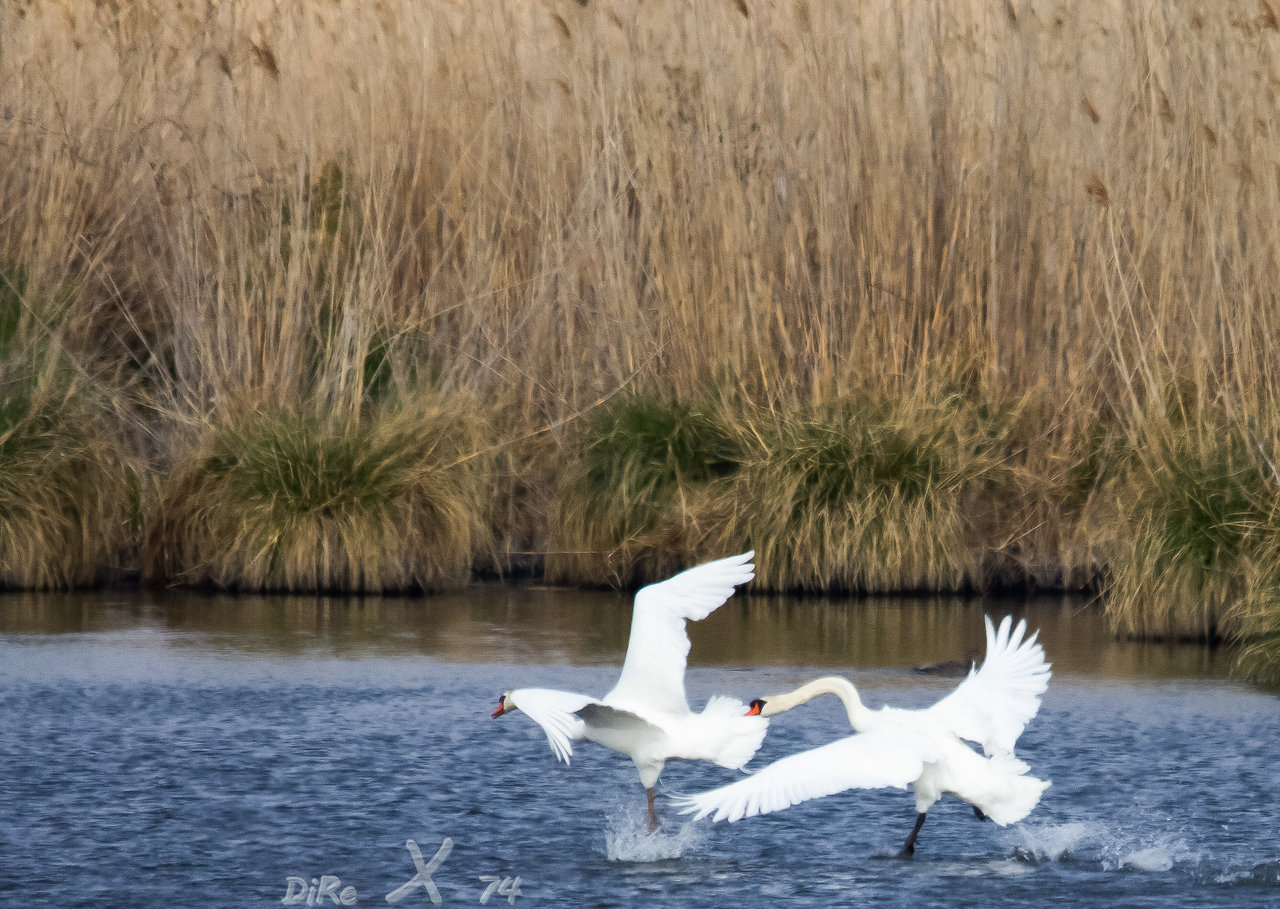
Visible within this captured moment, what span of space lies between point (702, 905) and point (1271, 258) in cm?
594

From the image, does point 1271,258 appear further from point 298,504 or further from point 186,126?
point 186,126

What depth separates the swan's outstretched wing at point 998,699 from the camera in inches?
217

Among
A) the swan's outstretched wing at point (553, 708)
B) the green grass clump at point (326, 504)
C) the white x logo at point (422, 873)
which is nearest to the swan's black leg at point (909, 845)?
the swan's outstretched wing at point (553, 708)

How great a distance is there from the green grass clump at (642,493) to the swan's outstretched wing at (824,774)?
521 cm

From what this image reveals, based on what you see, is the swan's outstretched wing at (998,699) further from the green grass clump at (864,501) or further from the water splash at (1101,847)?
the green grass clump at (864,501)

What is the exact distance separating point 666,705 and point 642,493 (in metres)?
4.76

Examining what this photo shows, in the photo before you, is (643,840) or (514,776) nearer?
(643,840)

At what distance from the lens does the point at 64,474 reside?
1036 centimetres

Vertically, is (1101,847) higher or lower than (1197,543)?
lower

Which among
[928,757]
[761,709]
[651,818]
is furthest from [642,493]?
[928,757]

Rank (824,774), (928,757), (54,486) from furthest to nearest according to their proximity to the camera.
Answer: (54,486)
(928,757)
(824,774)

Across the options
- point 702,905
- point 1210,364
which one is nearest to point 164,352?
point 1210,364

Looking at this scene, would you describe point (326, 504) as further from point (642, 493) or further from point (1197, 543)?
point (1197, 543)

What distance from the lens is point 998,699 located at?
18.5 ft
